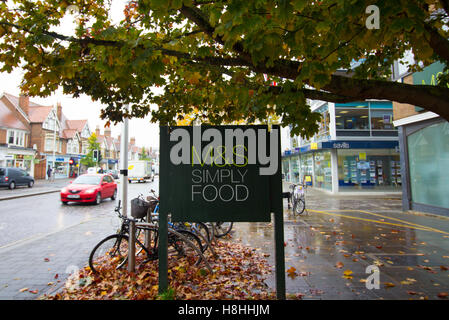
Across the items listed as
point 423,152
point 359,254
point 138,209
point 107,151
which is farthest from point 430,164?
point 107,151

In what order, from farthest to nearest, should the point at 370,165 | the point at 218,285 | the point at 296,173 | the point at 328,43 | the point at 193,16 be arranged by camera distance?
the point at 296,173
the point at 370,165
the point at 218,285
the point at 193,16
the point at 328,43

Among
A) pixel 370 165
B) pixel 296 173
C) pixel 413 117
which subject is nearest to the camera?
pixel 413 117

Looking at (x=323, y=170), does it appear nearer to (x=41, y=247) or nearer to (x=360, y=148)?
(x=360, y=148)

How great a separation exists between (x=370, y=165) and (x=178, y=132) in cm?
2070

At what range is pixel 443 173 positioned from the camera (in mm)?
9578

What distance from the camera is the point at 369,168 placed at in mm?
20203

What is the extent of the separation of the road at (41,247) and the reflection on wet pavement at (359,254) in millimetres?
3700

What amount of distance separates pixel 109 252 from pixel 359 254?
4.90m

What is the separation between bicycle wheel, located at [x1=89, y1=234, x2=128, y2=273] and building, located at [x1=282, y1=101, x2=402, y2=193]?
16.4 metres

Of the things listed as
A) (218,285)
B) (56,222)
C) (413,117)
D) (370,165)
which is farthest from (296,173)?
(218,285)

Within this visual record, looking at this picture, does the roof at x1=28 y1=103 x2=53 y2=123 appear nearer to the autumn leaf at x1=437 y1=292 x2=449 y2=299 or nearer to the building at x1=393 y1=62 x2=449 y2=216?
the building at x1=393 y1=62 x2=449 y2=216

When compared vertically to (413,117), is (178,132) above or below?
below

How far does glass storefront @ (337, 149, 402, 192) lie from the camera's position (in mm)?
20094
